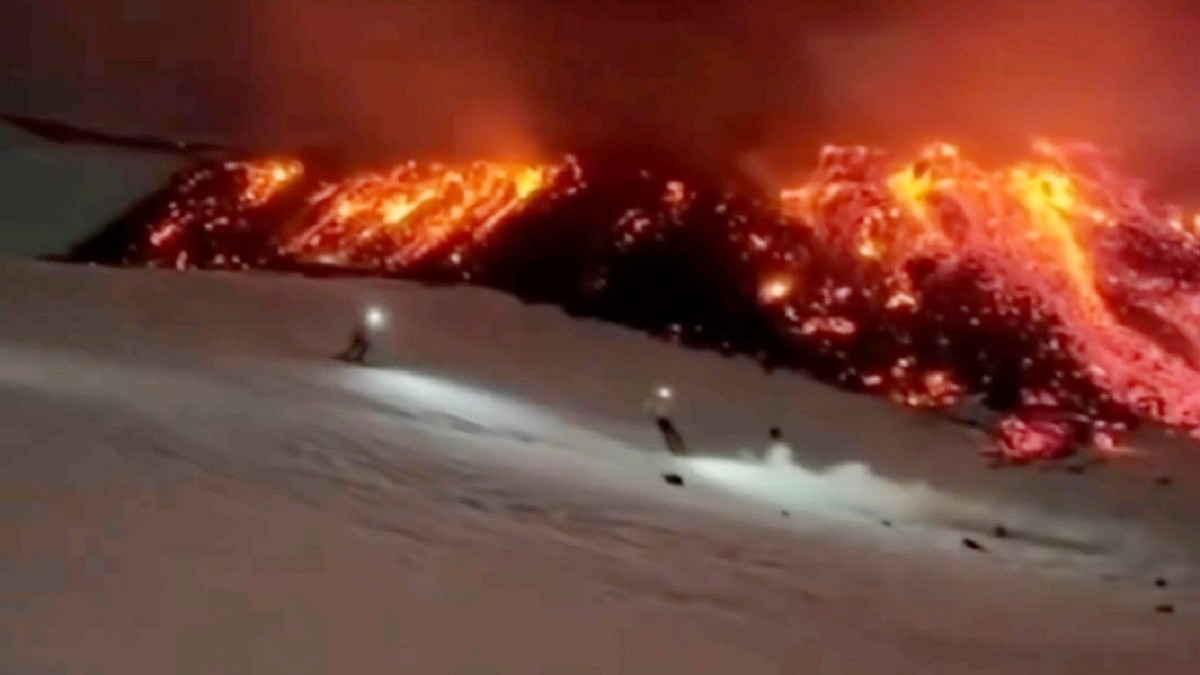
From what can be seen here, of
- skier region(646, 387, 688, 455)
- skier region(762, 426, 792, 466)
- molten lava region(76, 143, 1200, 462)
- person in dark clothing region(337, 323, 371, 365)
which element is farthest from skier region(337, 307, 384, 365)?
skier region(762, 426, 792, 466)

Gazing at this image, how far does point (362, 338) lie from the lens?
18.5 ft

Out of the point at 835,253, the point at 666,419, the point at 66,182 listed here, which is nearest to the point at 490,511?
the point at 666,419

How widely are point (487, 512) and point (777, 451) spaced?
1.49 m

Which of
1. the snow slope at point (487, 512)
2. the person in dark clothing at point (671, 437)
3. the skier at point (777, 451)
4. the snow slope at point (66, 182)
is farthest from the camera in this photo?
the snow slope at point (66, 182)

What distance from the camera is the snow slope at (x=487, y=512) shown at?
10.0 ft

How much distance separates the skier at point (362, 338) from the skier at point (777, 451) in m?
1.13

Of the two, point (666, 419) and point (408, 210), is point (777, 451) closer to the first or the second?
point (666, 419)

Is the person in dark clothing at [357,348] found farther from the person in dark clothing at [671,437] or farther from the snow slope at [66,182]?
the snow slope at [66,182]

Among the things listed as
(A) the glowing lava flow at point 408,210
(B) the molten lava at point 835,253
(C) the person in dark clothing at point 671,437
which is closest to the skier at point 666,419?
(C) the person in dark clothing at point 671,437

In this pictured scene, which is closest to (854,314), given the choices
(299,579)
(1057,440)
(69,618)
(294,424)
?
(1057,440)

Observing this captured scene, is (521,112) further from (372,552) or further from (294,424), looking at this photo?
(372,552)

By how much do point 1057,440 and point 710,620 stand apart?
2.46m

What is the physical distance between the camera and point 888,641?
3.62m

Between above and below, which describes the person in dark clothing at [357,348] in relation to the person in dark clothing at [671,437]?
above
